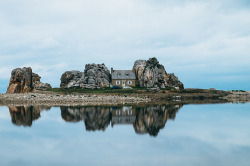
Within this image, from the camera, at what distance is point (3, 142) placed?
14422 millimetres

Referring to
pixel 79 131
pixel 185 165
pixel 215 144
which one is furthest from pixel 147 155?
pixel 79 131

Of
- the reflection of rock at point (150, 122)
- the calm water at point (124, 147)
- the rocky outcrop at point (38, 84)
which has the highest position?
the rocky outcrop at point (38, 84)

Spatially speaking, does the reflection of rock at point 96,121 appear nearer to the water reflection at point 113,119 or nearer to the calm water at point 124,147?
the water reflection at point 113,119

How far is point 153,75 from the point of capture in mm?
78688

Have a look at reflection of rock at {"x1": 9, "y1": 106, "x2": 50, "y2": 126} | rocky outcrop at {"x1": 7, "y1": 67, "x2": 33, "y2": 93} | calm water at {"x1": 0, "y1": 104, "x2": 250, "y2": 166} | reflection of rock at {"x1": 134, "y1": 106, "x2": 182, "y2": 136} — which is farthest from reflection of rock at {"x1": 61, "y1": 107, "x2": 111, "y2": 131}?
rocky outcrop at {"x1": 7, "y1": 67, "x2": 33, "y2": 93}

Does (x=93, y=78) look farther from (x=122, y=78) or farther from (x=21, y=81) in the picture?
(x=21, y=81)

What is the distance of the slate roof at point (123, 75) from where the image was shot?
263 ft

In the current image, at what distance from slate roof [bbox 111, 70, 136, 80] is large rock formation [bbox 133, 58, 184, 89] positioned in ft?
6.24

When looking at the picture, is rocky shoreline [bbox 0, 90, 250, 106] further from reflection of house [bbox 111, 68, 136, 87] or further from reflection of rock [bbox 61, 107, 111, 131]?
reflection of rock [bbox 61, 107, 111, 131]

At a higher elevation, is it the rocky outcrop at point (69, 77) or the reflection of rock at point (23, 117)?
the rocky outcrop at point (69, 77)

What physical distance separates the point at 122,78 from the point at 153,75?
9.97 metres

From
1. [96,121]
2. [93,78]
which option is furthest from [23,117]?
[93,78]

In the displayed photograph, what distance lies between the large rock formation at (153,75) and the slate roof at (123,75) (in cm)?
190

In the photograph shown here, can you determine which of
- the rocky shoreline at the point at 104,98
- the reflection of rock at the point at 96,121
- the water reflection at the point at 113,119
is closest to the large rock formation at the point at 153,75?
the rocky shoreline at the point at 104,98
